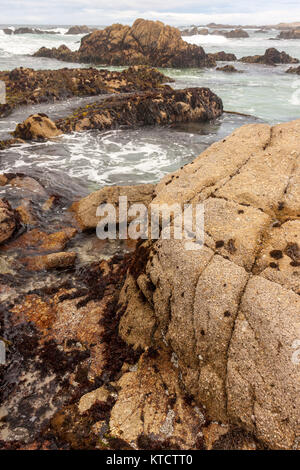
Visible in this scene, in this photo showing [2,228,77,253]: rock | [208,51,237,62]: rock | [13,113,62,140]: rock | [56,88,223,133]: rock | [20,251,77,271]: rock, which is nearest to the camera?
[20,251,77,271]: rock

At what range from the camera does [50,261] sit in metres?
11.3

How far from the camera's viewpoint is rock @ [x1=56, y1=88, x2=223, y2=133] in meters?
28.5

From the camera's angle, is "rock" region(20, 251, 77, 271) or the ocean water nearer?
"rock" region(20, 251, 77, 271)

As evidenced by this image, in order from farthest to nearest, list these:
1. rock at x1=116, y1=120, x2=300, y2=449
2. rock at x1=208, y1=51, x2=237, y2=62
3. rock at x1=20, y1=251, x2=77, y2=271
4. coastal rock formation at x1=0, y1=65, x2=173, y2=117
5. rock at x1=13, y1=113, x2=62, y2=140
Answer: rock at x1=208, y1=51, x2=237, y2=62, coastal rock formation at x1=0, y1=65, x2=173, y2=117, rock at x1=13, y1=113, x2=62, y2=140, rock at x1=20, y1=251, x2=77, y2=271, rock at x1=116, y1=120, x2=300, y2=449

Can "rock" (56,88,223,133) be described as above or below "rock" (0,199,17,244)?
above

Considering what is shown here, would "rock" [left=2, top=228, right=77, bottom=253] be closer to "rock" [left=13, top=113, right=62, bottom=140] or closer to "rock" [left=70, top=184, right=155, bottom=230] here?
"rock" [left=70, top=184, right=155, bottom=230]

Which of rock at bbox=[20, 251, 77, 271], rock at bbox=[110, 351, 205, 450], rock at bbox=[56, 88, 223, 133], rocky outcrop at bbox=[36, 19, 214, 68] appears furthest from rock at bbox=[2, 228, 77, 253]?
rocky outcrop at bbox=[36, 19, 214, 68]

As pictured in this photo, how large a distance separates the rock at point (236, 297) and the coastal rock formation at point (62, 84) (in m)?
30.8

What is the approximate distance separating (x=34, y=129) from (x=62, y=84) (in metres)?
15.7

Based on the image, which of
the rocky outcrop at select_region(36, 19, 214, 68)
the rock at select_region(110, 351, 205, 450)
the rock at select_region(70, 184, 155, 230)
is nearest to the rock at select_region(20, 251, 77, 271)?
the rock at select_region(70, 184, 155, 230)

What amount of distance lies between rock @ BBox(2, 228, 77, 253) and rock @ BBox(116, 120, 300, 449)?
4.84 meters

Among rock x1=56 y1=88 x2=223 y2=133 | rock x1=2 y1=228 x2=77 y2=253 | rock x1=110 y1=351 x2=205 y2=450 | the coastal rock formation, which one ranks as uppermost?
the coastal rock formation
